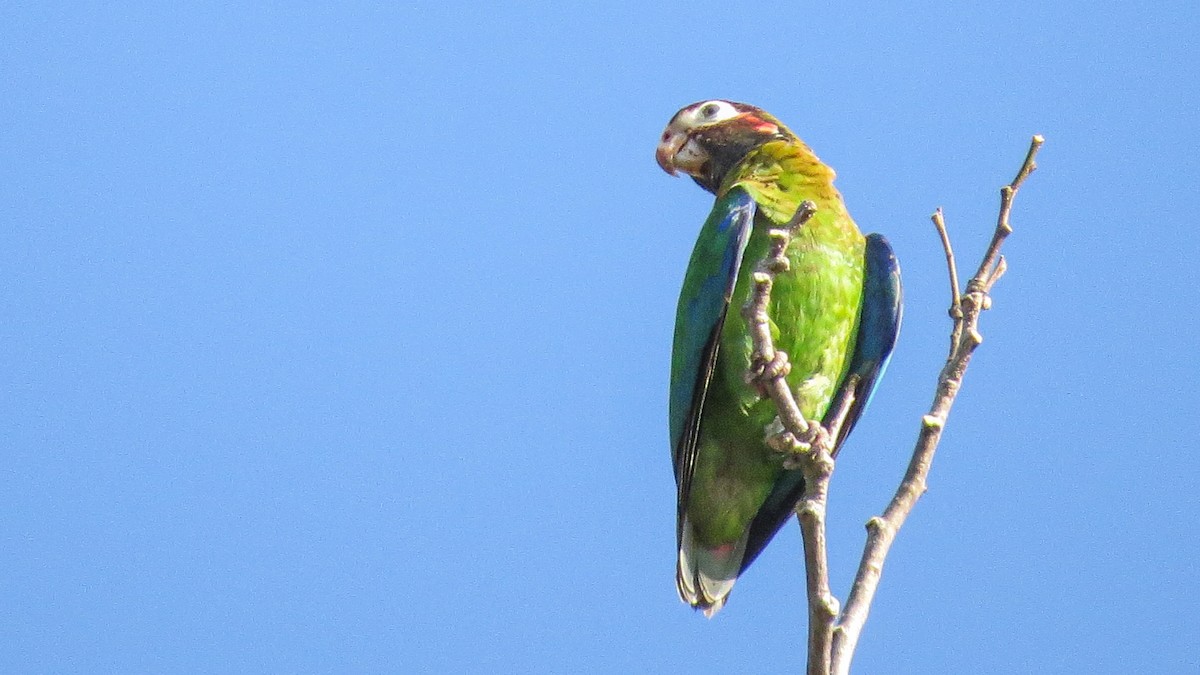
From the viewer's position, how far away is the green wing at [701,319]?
15.9 feet

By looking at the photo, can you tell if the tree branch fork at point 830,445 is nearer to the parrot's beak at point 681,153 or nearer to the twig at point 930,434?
the twig at point 930,434

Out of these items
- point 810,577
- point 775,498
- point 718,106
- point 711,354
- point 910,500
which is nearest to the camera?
point 810,577

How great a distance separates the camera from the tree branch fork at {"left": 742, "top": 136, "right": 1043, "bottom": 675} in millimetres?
2846

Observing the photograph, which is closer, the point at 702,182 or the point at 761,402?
the point at 761,402

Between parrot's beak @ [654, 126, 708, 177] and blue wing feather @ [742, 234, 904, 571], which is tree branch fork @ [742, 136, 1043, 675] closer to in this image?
blue wing feather @ [742, 234, 904, 571]

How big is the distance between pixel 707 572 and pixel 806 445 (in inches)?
69.6

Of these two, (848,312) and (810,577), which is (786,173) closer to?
(848,312)

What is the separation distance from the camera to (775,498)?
5.21m

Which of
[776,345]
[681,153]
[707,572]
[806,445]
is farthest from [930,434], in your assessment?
[681,153]

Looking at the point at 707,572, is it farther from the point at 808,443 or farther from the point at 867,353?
the point at 808,443

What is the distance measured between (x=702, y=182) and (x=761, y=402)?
153cm

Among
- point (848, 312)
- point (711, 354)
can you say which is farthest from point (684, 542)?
point (848, 312)

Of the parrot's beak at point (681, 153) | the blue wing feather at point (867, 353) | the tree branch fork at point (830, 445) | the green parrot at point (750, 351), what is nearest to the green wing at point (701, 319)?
the green parrot at point (750, 351)

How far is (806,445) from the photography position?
3.46m
